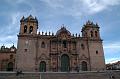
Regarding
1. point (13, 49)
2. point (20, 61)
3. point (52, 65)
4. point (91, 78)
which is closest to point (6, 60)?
point (13, 49)

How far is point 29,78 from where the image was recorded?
95.8 feet

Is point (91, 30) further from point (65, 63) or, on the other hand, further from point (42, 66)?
point (42, 66)

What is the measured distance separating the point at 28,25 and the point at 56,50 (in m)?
8.42

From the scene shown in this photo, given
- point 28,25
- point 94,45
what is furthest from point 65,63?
point 28,25

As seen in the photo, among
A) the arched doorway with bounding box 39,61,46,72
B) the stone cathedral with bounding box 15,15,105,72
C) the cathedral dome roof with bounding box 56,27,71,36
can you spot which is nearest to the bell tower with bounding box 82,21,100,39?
the stone cathedral with bounding box 15,15,105,72

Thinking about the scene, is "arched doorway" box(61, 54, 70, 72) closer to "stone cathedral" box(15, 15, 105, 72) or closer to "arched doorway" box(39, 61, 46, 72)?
"stone cathedral" box(15, 15, 105, 72)

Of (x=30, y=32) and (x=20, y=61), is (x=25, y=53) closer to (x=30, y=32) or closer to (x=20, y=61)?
(x=20, y=61)

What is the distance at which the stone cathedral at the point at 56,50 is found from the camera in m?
36.2

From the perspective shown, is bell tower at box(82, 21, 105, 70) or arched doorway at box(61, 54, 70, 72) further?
bell tower at box(82, 21, 105, 70)

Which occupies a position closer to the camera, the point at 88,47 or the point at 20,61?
the point at 20,61

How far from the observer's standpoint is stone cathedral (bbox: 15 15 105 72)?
1426 inches

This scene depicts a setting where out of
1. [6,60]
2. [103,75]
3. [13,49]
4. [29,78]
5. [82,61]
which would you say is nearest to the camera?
[29,78]

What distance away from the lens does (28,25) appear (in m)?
38.8

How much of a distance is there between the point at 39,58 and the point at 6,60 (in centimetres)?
1532
